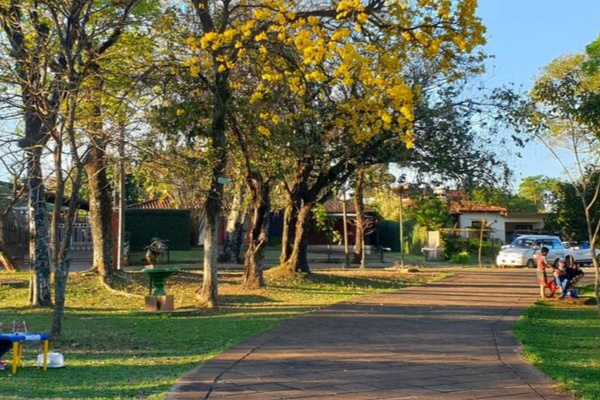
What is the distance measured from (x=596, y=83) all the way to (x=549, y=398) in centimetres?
851

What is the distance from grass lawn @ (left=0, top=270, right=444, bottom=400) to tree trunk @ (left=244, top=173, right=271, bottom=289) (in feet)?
1.57

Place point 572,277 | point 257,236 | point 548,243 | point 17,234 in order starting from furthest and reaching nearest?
point 548,243, point 17,234, point 257,236, point 572,277

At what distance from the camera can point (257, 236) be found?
2150 cm

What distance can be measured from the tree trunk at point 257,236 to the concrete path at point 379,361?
5.11 meters

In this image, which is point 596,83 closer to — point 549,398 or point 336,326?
point 336,326

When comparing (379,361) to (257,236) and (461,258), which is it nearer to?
(257,236)

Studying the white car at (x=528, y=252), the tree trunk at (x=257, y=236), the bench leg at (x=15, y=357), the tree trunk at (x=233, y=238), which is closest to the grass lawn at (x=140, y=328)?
the bench leg at (x=15, y=357)

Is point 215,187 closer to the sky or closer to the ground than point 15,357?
closer to the sky

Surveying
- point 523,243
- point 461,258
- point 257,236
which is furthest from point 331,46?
point 461,258

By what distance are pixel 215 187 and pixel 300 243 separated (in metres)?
8.52

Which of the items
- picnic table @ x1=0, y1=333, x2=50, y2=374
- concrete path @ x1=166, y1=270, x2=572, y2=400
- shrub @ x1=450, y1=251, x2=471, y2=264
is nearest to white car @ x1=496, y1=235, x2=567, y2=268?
shrub @ x1=450, y1=251, x2=471, y2=264

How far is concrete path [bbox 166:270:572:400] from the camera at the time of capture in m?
7.94

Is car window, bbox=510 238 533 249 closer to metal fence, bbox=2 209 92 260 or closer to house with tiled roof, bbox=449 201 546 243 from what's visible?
house with tiled roof, bbox=449 201 546 243

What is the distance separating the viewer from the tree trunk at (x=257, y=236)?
21000 millimetres
